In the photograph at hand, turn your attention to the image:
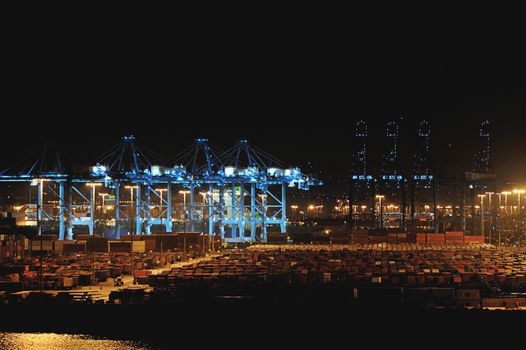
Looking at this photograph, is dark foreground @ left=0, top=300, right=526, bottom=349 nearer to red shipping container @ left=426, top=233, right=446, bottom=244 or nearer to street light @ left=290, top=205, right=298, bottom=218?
red shipping container @ left=426, top=233, right=446, bottom=244

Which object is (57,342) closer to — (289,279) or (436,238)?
(289,279)

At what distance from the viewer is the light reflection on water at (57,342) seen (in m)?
28.2

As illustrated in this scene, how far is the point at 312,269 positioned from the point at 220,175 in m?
55.2

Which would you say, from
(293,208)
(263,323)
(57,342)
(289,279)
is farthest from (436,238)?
(293,208)

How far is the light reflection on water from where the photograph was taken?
92.5 ft

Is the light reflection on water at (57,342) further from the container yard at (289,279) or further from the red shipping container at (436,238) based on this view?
the red shipping container at (436,238)

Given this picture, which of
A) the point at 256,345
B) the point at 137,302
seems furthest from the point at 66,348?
the point at 256,345

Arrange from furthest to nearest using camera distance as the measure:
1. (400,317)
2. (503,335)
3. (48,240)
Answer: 1. (48,240)
2. (400,317)
3. (503,335)

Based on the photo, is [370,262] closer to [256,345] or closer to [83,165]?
[256,345]

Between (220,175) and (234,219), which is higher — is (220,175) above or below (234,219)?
above

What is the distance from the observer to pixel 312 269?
40000 mm

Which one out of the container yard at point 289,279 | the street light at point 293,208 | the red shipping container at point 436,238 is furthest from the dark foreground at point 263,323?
the street light at point 293,208

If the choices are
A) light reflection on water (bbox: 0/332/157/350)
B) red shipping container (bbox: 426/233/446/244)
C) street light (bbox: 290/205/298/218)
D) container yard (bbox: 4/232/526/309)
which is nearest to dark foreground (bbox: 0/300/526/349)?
light reflection on water (bbox: 0/332/157/350)

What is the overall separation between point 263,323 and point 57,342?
8.26 m
